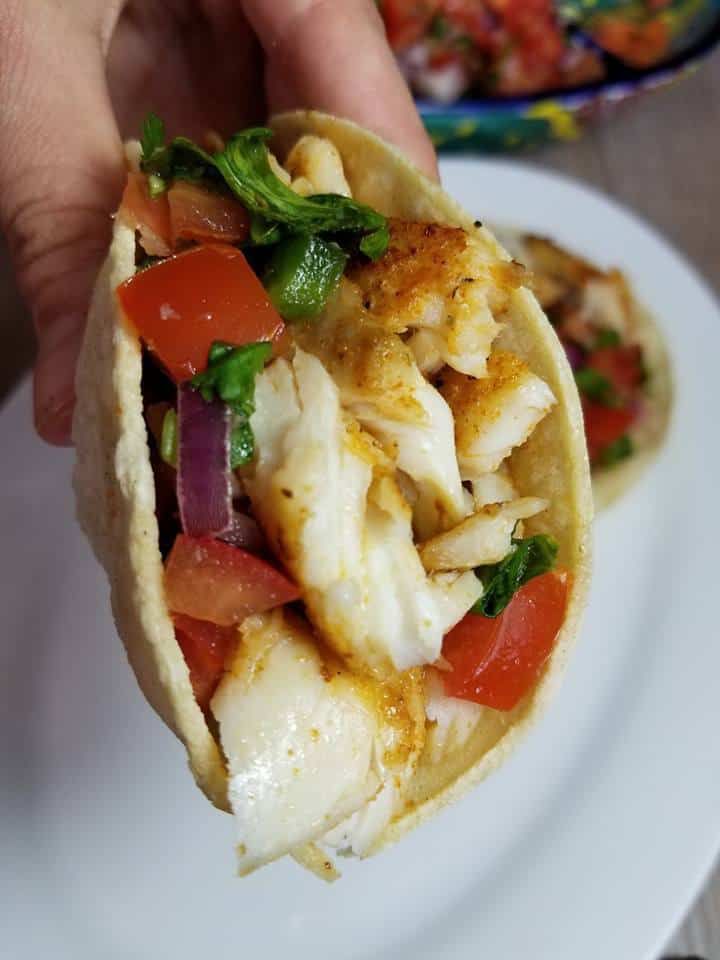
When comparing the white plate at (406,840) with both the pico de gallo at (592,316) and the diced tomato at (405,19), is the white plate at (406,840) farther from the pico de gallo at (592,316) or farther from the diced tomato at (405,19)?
the diced tomato at (405,19)

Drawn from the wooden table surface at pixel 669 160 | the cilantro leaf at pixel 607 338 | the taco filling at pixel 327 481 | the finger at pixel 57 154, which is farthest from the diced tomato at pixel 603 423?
the finger at pixel 57 154

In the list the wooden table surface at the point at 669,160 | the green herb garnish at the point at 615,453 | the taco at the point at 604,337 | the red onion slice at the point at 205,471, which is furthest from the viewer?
the wooden table surface at the point at 669,160

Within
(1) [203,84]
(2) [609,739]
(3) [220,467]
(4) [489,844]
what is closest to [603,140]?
(1) [203,84]

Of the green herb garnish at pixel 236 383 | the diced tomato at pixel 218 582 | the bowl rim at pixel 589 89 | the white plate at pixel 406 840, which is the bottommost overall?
the white plate at pixel 406 840

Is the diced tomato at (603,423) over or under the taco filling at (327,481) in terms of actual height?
under

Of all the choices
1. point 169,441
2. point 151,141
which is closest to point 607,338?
point 151,141
